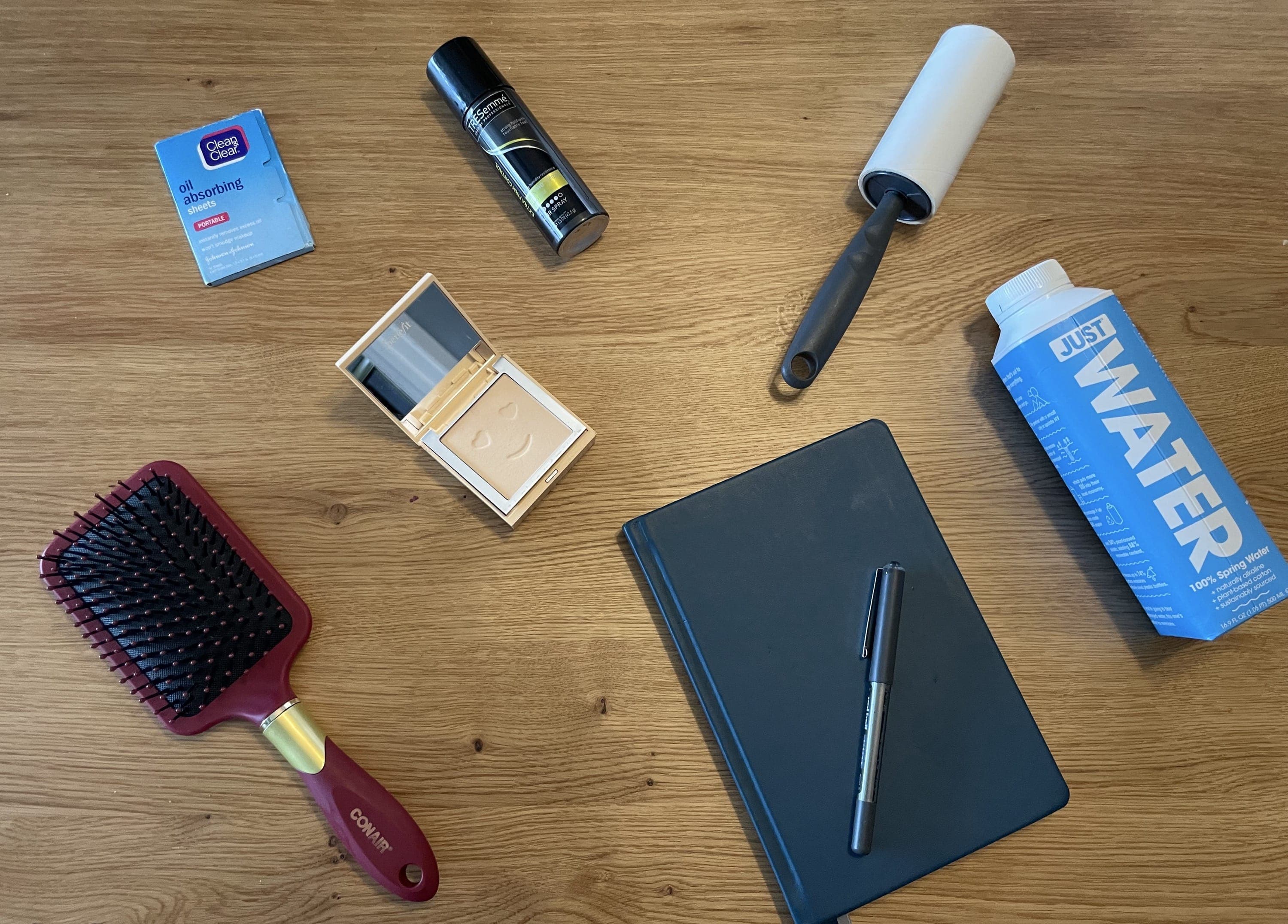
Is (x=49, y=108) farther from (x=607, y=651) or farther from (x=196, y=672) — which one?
(x=607, y=651)

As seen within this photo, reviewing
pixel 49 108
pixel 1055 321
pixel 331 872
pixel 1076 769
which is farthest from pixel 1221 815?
pixel 49 108

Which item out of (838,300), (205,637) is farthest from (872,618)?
(205,637)

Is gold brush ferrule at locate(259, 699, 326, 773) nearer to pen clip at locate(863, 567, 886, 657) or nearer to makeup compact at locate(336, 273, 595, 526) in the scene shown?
makeup compact at locate(336, 273, 595, 526)

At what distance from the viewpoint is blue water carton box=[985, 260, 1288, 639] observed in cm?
54

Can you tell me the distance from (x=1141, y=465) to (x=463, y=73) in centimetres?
59

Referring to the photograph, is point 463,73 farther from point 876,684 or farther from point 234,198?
point 876,684

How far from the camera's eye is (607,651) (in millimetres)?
594

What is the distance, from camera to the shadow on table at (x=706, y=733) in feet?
1.87

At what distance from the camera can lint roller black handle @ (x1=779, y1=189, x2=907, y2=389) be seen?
0.61 metres

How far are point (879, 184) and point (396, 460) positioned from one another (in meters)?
0.45

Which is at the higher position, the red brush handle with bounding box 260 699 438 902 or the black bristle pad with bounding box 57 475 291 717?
the black bristle pad with bounding box 57 475 291 717

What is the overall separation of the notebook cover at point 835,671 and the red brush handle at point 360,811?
0.75 feet

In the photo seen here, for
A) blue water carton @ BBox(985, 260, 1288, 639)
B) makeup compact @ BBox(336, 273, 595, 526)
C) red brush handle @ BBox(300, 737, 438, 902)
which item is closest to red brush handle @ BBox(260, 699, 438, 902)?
red brush handle @ BBox(300, 737, 438, 902)

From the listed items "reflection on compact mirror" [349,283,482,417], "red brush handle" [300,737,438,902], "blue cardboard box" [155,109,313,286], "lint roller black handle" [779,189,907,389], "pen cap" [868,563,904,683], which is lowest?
"pen cap" [868,563,904,683]
